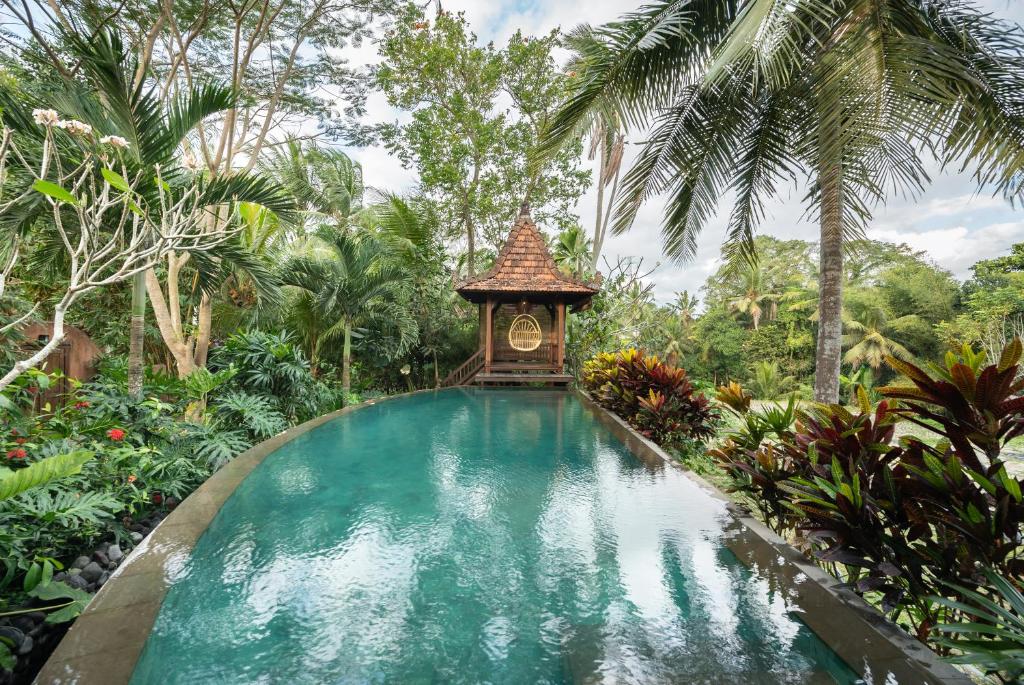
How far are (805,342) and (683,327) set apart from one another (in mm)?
8131

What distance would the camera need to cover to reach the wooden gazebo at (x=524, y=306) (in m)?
11.2

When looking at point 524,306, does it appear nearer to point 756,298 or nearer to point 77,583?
point 77,583

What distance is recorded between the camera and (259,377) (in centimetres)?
600

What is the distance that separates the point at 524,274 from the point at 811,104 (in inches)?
279

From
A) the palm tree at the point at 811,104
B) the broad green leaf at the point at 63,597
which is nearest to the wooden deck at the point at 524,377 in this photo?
the palm tree at the point at 811,104

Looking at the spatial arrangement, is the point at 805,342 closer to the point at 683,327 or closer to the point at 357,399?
the point at 683,327

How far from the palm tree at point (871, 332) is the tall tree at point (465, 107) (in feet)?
56.1

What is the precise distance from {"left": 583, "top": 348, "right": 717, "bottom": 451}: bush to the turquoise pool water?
1.91 meters

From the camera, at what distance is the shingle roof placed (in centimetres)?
1105

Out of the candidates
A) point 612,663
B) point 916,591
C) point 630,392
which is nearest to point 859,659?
point 916,591

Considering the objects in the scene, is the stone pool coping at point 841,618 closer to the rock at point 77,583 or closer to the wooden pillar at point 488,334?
the rock at point 77,583

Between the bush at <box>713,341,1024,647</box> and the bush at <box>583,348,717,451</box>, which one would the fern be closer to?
the bush at <box>583,348,717,451</box>

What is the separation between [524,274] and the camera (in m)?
11.4

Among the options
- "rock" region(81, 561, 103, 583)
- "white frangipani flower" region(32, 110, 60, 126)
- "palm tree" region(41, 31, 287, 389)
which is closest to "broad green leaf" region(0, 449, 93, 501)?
"rock" region(81, 561, 103, 583)
